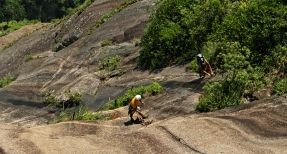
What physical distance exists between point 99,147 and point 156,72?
39.5ft

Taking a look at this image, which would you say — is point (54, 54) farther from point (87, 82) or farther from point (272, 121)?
point (272, 121)

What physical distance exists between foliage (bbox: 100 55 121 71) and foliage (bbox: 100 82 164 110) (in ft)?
17.4

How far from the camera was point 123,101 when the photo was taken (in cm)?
2452

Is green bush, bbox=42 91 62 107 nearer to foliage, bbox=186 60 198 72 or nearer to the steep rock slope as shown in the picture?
the steep rock slope

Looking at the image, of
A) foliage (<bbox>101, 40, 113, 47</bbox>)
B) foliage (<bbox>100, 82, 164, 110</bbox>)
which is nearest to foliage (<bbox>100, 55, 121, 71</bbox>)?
foliage (<bbox>101, 40, 113, 47</bbox>)

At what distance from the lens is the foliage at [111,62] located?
30.7 m

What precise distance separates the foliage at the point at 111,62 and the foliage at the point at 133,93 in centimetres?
531

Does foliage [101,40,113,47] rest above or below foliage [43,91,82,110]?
above

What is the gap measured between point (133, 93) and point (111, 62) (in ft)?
22.9

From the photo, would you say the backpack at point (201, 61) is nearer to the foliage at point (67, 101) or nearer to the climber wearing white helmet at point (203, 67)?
the climber wearing white helmet at point (203, 67)

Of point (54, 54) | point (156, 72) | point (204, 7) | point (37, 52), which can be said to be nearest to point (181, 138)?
point (156, 72)

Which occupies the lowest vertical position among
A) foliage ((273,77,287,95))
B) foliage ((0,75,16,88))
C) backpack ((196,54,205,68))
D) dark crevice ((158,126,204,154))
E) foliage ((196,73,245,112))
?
foliage ((0,75,16,88))

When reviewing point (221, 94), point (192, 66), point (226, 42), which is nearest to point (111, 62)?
point (192, 66)

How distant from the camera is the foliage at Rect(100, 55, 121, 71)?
101ft
